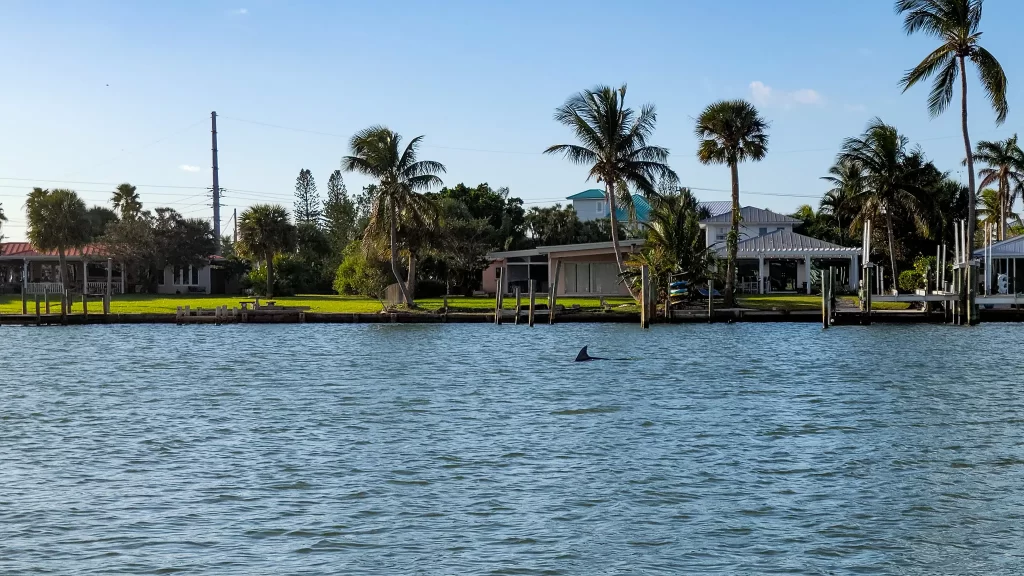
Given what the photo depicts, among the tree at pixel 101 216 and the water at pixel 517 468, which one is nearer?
the water at pixel 517 468

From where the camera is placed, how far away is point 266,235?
234 feet

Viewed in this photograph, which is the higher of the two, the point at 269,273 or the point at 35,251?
the point at 35,251

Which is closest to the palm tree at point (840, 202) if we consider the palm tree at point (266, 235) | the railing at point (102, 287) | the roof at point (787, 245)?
the roof at point (787, 245)

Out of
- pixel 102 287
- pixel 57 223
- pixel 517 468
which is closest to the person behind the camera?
pixel 517 468

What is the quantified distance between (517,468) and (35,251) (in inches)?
2885

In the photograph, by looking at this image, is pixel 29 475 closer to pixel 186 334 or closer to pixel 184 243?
pixel 186 334

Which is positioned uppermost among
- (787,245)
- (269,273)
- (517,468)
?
(787,245)

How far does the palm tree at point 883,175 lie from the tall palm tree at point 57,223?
49078 millimetres

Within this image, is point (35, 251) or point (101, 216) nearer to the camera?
point (35, 251)

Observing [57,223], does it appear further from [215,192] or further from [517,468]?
[517,468]

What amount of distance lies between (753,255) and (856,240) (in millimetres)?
12168

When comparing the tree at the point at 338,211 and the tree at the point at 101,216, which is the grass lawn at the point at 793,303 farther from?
the tree at the point at 101,216

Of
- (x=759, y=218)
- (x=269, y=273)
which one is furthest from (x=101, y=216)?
(x=759, y=218)

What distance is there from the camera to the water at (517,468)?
40.9 feet
